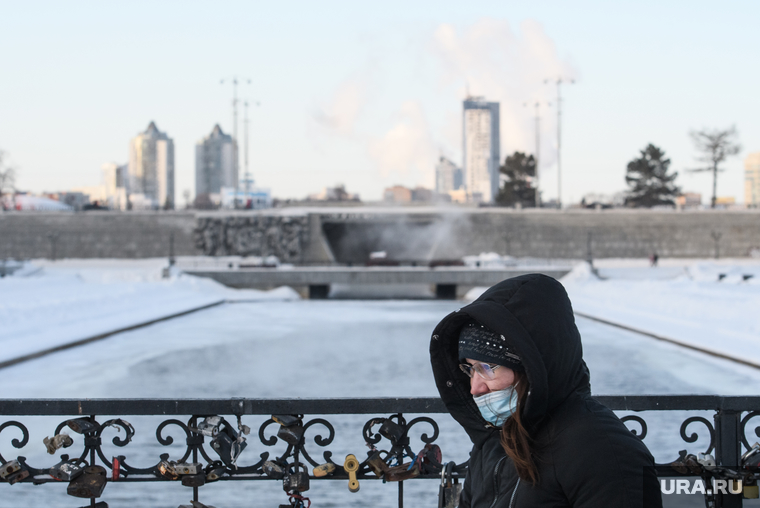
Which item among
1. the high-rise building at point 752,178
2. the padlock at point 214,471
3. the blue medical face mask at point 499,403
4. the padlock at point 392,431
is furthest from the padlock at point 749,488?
the high-rise building at point 752,178

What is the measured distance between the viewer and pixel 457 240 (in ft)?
197

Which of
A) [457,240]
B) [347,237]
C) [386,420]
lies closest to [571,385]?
[386,420]

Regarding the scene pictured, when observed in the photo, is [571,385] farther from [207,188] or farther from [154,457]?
[207,188]

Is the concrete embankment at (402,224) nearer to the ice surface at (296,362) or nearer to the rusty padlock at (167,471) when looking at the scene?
the ice surface at (296,362)

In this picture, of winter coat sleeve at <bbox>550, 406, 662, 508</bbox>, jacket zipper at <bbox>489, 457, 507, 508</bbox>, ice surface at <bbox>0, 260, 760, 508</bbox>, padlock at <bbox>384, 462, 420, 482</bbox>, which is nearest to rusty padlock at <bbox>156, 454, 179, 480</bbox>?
padlock at <bbox>384, 462, 420, 482</bbox>

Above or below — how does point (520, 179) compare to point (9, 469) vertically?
above

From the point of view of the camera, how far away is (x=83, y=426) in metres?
3.76

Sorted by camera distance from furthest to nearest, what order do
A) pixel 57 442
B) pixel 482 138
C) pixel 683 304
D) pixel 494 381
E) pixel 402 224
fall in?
pixel 482 138, pixel 402 224, pixel 683 304, pixel 57 442, pixel 494 381

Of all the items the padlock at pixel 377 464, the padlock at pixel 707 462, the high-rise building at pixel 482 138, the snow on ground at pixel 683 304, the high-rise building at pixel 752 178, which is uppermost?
the high-rise building at pixel 482 138

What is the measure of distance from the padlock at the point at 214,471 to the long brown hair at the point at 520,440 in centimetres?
234

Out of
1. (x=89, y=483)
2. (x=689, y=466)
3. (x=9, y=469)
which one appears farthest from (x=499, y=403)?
(x=9, y=469)

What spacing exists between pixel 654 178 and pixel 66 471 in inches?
3044

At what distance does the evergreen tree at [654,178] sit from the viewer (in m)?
73.1

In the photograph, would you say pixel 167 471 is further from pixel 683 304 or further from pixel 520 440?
pixel 683 304
